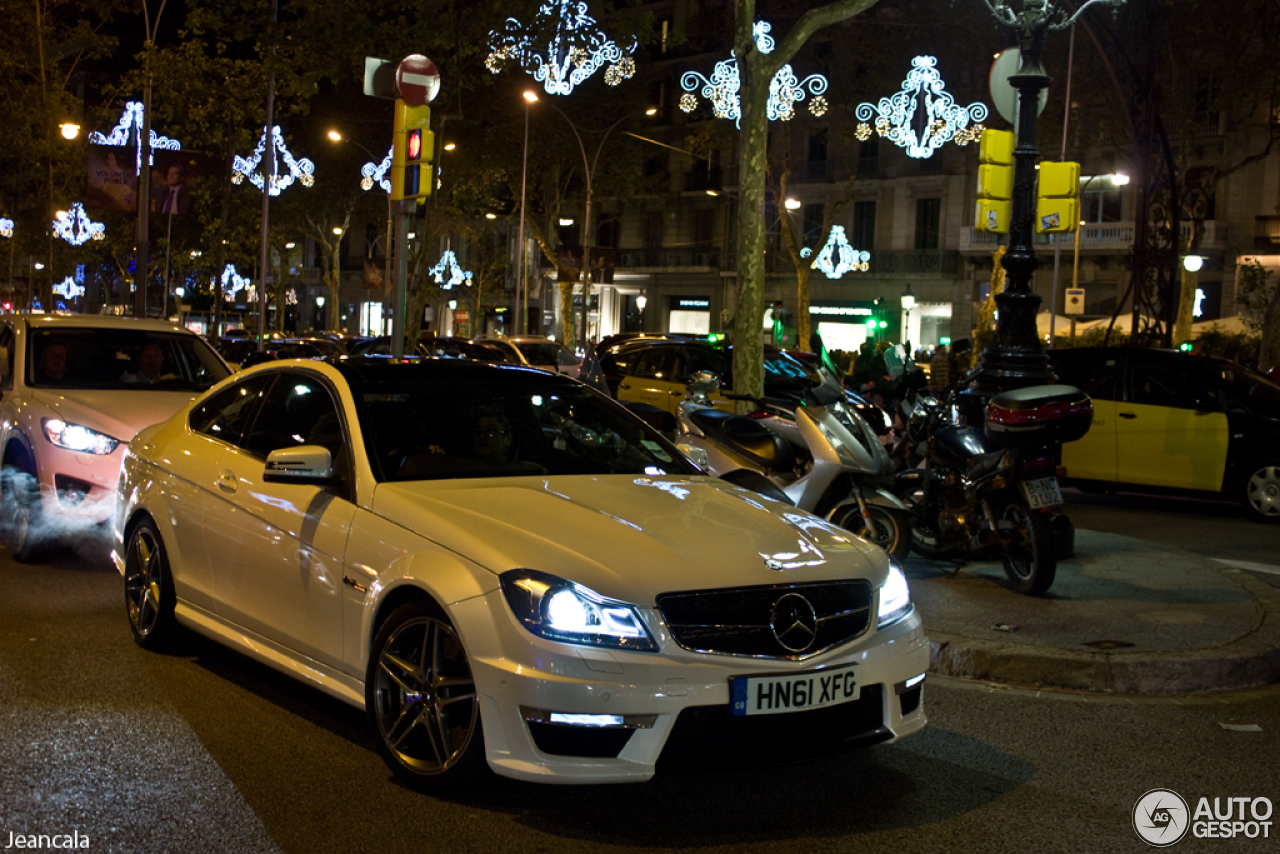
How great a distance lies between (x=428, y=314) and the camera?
79.5 m

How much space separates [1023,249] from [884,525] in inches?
163

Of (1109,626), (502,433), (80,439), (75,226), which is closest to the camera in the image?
(502,433)

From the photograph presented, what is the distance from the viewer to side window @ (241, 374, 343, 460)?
5316mm

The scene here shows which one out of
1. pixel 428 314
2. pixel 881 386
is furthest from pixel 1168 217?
pixel 428 314

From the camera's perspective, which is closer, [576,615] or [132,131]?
[576,615]

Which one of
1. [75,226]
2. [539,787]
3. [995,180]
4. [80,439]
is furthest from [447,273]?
[539,787]

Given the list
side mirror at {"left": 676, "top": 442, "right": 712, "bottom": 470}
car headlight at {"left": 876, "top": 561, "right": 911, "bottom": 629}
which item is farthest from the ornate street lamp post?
car headlight at {"left": 876, "top": 561, "right": 911, "bottom": 629}

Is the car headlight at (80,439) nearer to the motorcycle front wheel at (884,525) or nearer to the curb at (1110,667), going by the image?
the motorcycle front wheel at (884,525)

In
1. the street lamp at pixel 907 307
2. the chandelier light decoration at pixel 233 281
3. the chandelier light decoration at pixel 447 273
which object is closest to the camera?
the street lamp at pixel 907 307

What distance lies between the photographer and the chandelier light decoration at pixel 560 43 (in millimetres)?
22188

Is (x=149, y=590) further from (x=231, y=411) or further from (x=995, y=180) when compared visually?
(x=995, y=180)

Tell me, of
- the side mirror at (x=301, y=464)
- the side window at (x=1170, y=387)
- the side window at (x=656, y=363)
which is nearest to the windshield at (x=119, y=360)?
the side mirror at (x=301, y=464)

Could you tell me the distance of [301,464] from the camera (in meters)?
4.78

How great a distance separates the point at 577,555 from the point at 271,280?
255ft
